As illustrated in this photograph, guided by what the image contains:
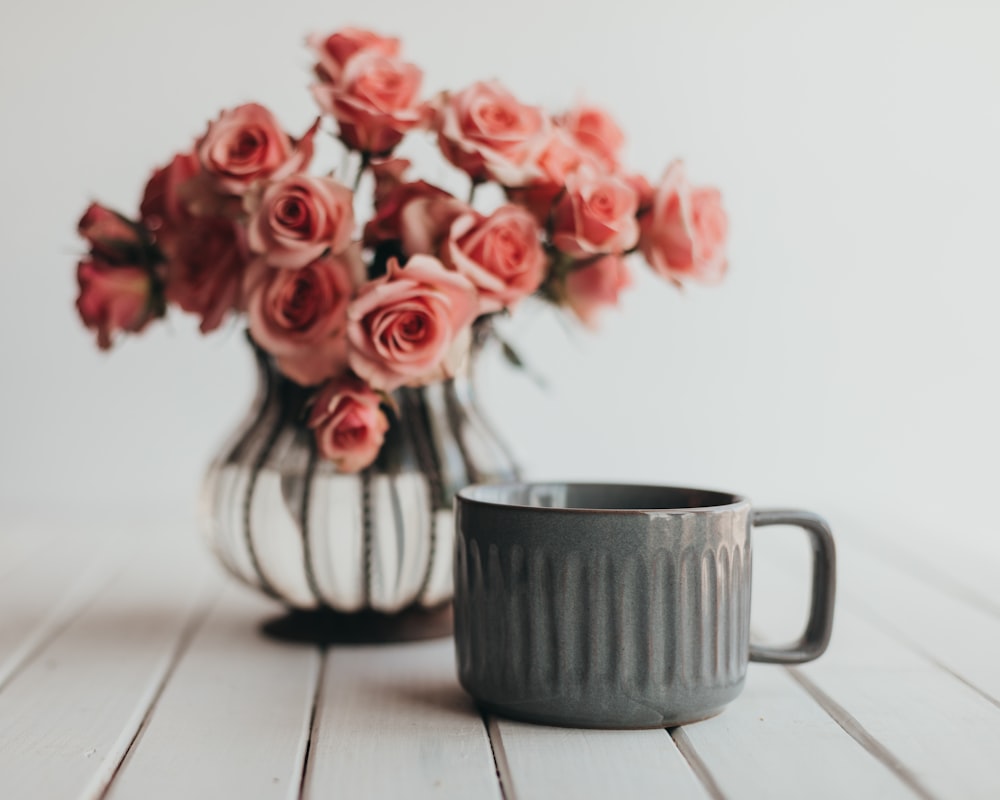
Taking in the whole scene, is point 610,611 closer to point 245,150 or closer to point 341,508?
point 341,508

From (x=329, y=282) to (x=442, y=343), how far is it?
76 mm

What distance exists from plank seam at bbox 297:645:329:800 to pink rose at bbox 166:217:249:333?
0.21m

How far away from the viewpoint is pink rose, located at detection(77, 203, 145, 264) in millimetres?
704

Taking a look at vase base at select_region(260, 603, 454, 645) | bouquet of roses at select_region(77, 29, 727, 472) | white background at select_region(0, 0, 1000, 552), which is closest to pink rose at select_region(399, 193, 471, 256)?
bouquet of roses at select_region(77, 29, 727, 472)

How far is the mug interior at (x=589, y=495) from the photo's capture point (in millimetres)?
604

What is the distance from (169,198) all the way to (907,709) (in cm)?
51

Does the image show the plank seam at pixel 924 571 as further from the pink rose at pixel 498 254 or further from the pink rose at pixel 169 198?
the pink rose at pixel 169 198

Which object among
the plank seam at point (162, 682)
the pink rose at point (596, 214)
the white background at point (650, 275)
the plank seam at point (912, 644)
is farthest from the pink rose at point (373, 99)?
the white background at point (650, 275)

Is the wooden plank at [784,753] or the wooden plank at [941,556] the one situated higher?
the wooden plank at [784,753]

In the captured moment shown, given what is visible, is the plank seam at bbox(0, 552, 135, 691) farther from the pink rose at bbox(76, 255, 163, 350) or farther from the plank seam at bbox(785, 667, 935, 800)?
the plank seam at bbox(785, 667, 935, 800)

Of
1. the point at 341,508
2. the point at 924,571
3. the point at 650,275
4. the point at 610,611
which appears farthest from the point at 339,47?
the point at 650,275

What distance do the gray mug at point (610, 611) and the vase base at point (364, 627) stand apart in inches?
7.1

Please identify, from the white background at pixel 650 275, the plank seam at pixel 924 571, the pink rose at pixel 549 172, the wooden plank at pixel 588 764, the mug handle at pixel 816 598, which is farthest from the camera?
the white background at pixel 650 275

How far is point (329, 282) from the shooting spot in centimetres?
65
